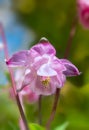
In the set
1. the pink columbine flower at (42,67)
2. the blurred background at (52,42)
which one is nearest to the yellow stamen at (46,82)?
the pink columbine flower at (42,67)

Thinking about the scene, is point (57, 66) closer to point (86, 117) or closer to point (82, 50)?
point (86, 117)

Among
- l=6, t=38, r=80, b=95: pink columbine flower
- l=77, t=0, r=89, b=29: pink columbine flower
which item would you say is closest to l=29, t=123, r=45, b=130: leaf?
l=6, t=38, r=80, b=95: pink columbine flower

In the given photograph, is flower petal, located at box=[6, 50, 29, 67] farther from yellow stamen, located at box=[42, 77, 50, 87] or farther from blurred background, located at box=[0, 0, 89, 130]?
blurred background, located at box=[0, 0, 89, 130]

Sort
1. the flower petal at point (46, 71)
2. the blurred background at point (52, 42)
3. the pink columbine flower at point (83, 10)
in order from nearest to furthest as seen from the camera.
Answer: the flower petal at point (46, 71) < the pink columbine flower at point (83, 10) < the blurred background at point (52, 42)

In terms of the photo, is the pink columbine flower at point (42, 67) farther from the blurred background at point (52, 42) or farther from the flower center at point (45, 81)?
the blurred background at point (52, 42)

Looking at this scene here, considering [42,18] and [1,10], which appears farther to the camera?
[1,10]

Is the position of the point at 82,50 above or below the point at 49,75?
below

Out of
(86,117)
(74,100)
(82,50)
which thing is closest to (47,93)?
(86,117)

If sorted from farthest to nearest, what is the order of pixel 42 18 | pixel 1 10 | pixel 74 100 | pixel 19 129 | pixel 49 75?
pixel 1 10 → pixel 42 18 → pixel 74 100 → pixel 19 129 → pixel 49 75
